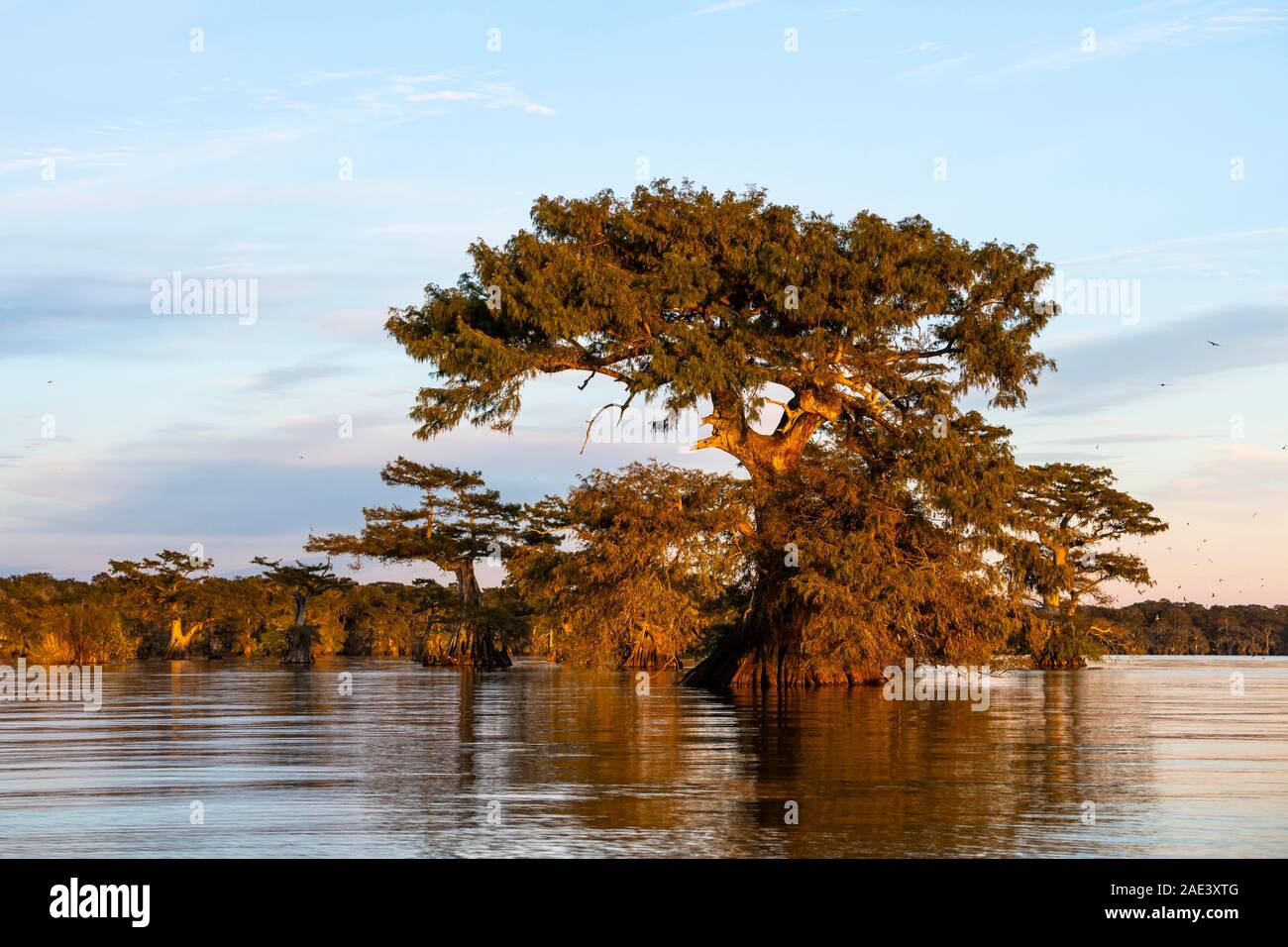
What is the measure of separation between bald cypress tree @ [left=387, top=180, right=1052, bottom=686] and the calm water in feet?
36.8

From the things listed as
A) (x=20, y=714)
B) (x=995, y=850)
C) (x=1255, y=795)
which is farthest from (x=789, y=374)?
(x=995, y=850)

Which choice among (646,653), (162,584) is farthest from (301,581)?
(646,653)

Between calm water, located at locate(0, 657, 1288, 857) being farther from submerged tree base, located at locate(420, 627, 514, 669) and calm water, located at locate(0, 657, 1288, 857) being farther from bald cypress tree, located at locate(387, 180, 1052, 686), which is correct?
submerged tree base, located at locate(420, 627, 514, 669)

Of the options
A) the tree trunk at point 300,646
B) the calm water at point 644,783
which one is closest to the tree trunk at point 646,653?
the calm water at point 644,783

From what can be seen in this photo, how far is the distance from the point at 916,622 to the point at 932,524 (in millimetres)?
2657

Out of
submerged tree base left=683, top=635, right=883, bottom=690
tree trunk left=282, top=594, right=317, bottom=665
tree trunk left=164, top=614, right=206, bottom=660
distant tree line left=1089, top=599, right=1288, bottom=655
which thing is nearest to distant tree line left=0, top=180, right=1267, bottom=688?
submerged tree base left=683, top=635, right=883, bottom=690

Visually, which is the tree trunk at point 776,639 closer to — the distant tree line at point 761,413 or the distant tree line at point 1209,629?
the distant tree line at point 761,413

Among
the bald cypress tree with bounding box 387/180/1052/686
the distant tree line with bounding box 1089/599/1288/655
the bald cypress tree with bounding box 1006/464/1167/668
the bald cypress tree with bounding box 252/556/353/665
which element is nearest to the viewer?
the bald cypress tree with bounding box 387/180/1052/686

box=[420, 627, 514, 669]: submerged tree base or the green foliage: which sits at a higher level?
the green foliage

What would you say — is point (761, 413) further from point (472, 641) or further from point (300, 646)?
point (300, 646)

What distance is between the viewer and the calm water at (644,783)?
8.91 m

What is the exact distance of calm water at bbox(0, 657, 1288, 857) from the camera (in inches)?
351
